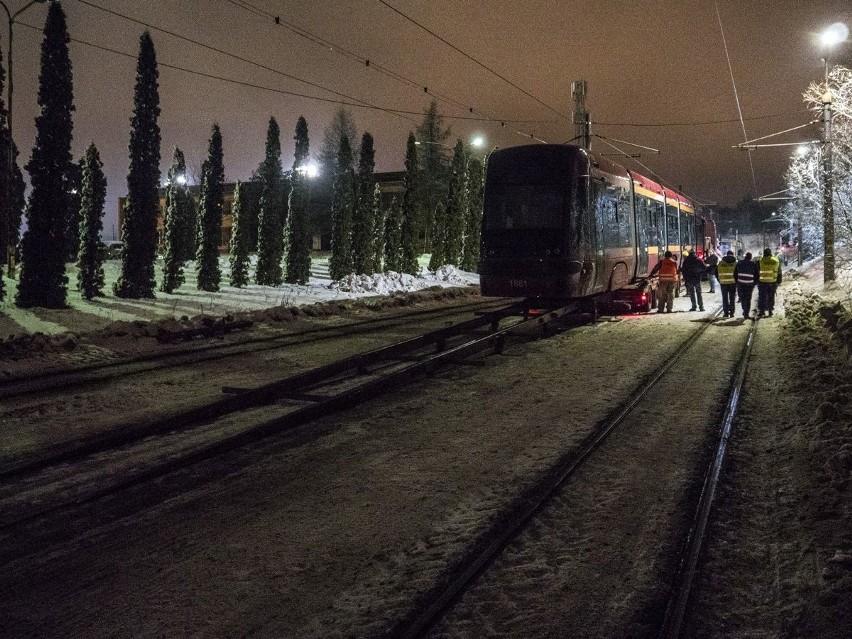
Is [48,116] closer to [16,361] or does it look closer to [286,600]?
[16,361]

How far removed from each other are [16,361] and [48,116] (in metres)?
13.9

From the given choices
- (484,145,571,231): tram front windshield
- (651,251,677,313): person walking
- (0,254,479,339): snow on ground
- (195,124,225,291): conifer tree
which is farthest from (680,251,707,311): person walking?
(195,124,225,291): conifer tree

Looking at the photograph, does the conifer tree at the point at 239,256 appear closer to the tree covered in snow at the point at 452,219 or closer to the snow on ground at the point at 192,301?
the snow on ground at the point at 192,301

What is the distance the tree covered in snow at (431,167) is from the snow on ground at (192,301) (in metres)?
29.4

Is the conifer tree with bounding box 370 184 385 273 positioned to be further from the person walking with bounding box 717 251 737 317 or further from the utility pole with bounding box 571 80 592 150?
the person walking with bounding box 717 251 737 317

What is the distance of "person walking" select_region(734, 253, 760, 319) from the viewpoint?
17172 mm

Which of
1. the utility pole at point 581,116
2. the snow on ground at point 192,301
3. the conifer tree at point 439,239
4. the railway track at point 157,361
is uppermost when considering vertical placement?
the utility pole at point 581,116

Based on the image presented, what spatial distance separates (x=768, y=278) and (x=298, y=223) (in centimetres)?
2410

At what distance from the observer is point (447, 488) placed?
520 centimetres

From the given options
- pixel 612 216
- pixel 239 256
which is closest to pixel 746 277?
pixel 612 216

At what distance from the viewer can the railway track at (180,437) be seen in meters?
5.01

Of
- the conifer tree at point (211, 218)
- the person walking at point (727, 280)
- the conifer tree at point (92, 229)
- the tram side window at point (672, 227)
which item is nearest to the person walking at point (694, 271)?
the person walking at point (727, 280)

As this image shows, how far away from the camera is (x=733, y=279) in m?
17.8

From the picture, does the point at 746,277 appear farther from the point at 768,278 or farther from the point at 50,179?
the point at 50,179
